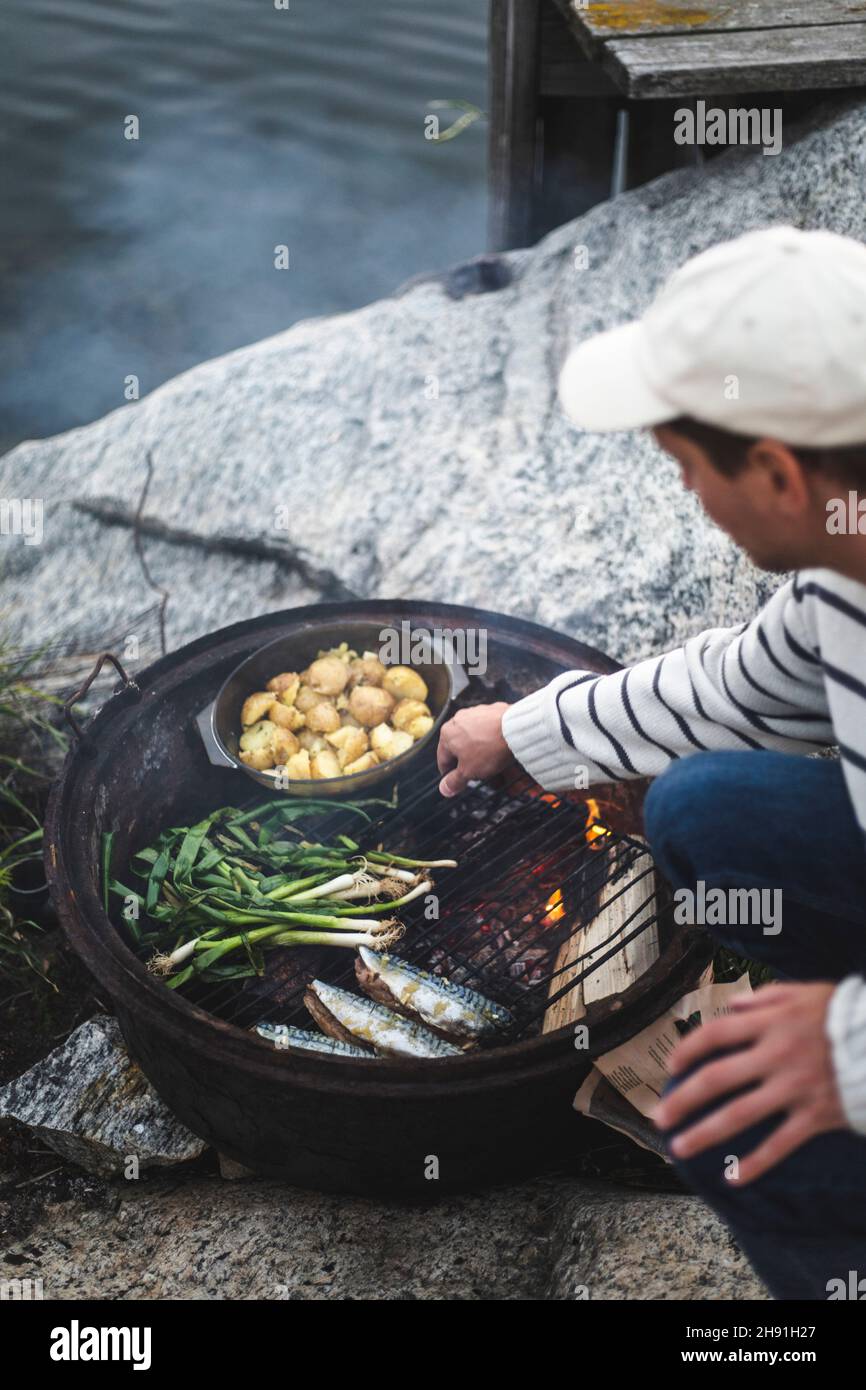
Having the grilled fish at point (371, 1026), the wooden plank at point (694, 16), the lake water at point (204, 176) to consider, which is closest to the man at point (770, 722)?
the grilled fish at point (371, 1026)

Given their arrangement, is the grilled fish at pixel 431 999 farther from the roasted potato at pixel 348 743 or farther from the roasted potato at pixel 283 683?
the roasted potato at pixel 283 683

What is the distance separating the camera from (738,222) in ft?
14.8

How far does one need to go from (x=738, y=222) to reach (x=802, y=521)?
313 cm

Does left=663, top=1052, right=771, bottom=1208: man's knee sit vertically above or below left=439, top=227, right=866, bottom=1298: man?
below

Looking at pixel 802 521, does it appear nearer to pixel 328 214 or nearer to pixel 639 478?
pixel 639 478

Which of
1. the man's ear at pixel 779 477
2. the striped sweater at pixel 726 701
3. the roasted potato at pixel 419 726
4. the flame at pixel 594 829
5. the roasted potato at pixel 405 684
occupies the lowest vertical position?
the flame at pixel 594 829

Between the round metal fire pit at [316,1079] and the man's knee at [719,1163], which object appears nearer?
the man's knee at [719,1163]

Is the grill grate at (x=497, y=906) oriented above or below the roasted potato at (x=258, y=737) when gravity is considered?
below

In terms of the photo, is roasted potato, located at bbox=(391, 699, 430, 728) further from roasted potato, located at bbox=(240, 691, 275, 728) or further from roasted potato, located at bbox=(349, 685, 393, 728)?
roasted potato, located at bbox=(240, 691, 275, 728)

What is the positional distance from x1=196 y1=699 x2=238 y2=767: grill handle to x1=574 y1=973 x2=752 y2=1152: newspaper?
155 centimetres

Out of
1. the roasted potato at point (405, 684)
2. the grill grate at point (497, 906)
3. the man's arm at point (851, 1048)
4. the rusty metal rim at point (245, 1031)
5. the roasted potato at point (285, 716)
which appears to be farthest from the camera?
the roasted potato at point (405, 684)

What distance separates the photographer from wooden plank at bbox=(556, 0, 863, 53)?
4488 mm

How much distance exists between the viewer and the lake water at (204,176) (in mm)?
9461

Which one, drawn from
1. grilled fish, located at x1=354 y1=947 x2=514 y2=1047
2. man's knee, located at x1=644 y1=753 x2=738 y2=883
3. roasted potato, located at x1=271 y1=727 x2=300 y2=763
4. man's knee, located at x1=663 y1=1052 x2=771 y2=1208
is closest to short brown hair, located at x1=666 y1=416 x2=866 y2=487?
man's knee, located at x1=644 y1=753 x2=738 y2=883
